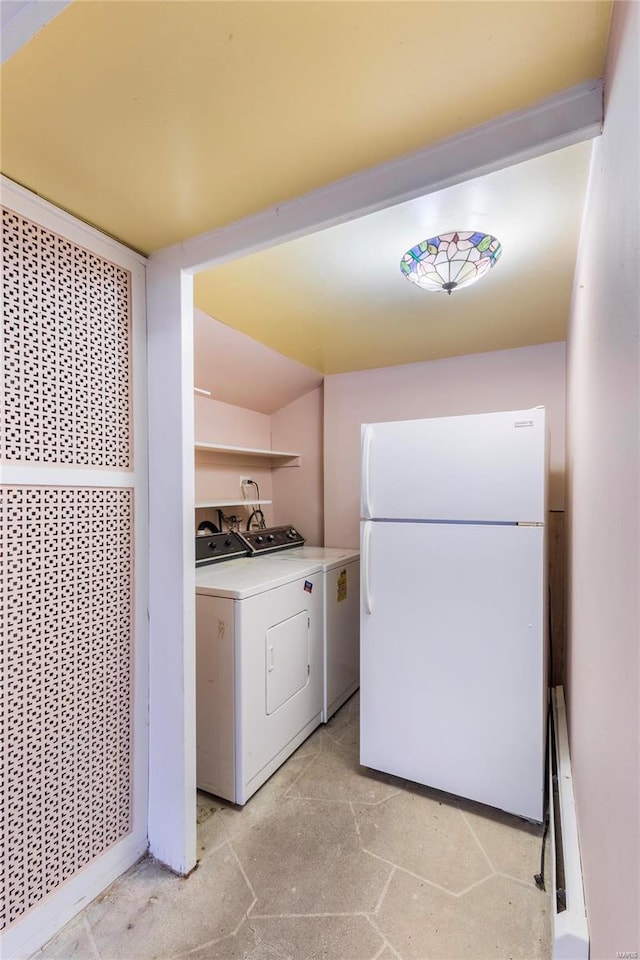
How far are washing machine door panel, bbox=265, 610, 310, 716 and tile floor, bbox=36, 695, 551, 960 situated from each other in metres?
0.39

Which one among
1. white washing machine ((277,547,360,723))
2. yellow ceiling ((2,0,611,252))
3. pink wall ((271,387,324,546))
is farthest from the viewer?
A: pink wall ((271,387,324,546))

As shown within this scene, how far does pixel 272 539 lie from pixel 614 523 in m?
2.34

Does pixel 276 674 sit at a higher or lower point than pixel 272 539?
lower

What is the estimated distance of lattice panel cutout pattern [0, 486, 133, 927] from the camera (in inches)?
45.3

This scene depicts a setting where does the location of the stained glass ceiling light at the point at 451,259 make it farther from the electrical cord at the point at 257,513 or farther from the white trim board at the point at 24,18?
the electrical cord at the point at 257,513

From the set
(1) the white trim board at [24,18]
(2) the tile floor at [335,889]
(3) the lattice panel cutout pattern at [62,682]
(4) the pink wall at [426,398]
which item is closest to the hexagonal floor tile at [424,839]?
(2) the tile floor at [335,889]

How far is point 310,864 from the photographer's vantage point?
4.89 feet

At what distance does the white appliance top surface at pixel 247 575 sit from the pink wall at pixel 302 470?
2.67 feet

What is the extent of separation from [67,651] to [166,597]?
0.33 meters

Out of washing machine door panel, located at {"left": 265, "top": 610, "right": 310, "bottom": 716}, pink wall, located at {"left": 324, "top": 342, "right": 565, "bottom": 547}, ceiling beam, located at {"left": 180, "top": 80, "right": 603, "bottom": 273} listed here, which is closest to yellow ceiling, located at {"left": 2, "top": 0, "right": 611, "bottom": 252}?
ceiling beam, located at {"left": 180, "top": 80, "right": 603, "bottom": 273}

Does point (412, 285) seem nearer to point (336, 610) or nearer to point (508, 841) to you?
point (336, 610)

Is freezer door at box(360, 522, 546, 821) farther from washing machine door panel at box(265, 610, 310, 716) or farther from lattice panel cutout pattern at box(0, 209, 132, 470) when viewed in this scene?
lattice panel cutout pattern at box(0, 209, 132, 470)

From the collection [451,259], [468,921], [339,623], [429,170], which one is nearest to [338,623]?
[339,623]

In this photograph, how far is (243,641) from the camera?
175cm
